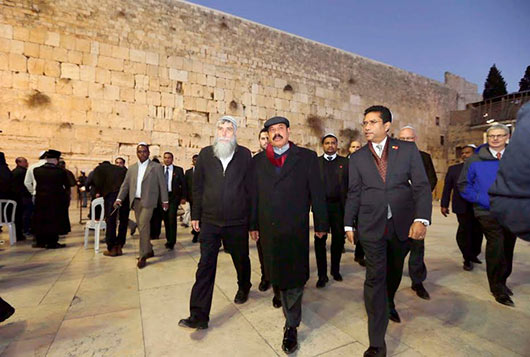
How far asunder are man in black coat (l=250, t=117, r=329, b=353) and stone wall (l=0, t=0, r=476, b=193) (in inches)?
335

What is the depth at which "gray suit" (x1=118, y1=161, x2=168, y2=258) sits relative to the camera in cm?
411

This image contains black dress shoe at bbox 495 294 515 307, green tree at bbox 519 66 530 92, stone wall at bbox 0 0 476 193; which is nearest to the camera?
black dress shoe at bbox 495 294 515 307

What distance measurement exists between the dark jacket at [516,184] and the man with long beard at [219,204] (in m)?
1.93

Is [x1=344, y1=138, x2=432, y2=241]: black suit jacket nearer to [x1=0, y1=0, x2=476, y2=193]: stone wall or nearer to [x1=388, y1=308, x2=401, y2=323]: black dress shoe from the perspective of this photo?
[x1=388, y1=308, x2=401, y2=323]: black dress shoe

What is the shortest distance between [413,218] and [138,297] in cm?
274

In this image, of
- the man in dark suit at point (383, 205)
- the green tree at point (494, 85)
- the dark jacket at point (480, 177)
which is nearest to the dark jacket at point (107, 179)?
the man in dark suit at point (383, 205)

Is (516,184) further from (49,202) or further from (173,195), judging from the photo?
(49,202)

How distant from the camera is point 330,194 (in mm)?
3762

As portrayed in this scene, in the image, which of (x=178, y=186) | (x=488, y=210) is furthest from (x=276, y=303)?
(x=178, y=186)

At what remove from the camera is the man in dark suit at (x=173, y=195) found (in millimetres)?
5137

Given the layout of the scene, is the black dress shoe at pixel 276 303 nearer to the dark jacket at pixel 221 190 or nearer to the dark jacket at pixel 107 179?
the dark jacket at pixel 221 190

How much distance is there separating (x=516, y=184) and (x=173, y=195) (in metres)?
5.28

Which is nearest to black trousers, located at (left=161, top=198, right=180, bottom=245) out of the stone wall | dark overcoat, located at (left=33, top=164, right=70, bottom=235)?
dark overcoat, located at (left=33, top=164, right=70, bottom=235)

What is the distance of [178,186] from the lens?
5.60 meters
